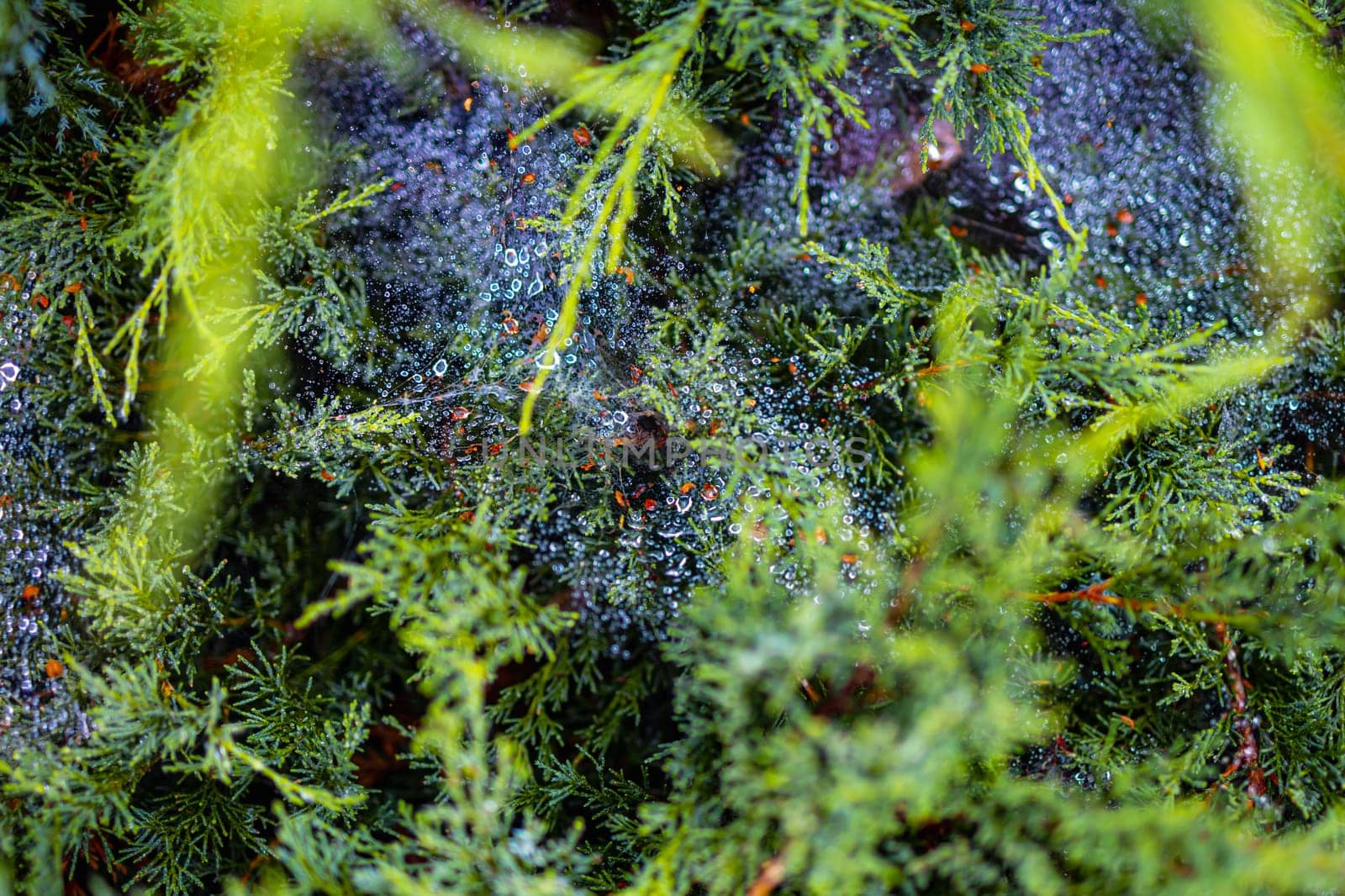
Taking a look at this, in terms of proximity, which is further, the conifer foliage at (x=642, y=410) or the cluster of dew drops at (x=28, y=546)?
the cluster of dew drops at (x=28, y=546)

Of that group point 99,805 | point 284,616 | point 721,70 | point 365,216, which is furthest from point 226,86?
point 99,805

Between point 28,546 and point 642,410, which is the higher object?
point 642,410

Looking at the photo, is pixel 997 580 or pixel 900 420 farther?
pixel 900 420

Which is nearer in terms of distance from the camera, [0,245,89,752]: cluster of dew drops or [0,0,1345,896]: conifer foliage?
[0,0,1345,896]: conifer foliage

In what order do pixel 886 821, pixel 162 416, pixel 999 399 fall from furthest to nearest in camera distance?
pixel 162 416 → pixel 999 399 → pixel 886 821

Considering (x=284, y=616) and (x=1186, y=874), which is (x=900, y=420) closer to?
(x=1186, y=874)

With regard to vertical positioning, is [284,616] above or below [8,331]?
below

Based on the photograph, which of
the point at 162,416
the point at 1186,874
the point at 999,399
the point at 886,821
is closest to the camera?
the point at 886,821

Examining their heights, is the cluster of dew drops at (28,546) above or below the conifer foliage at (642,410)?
below
